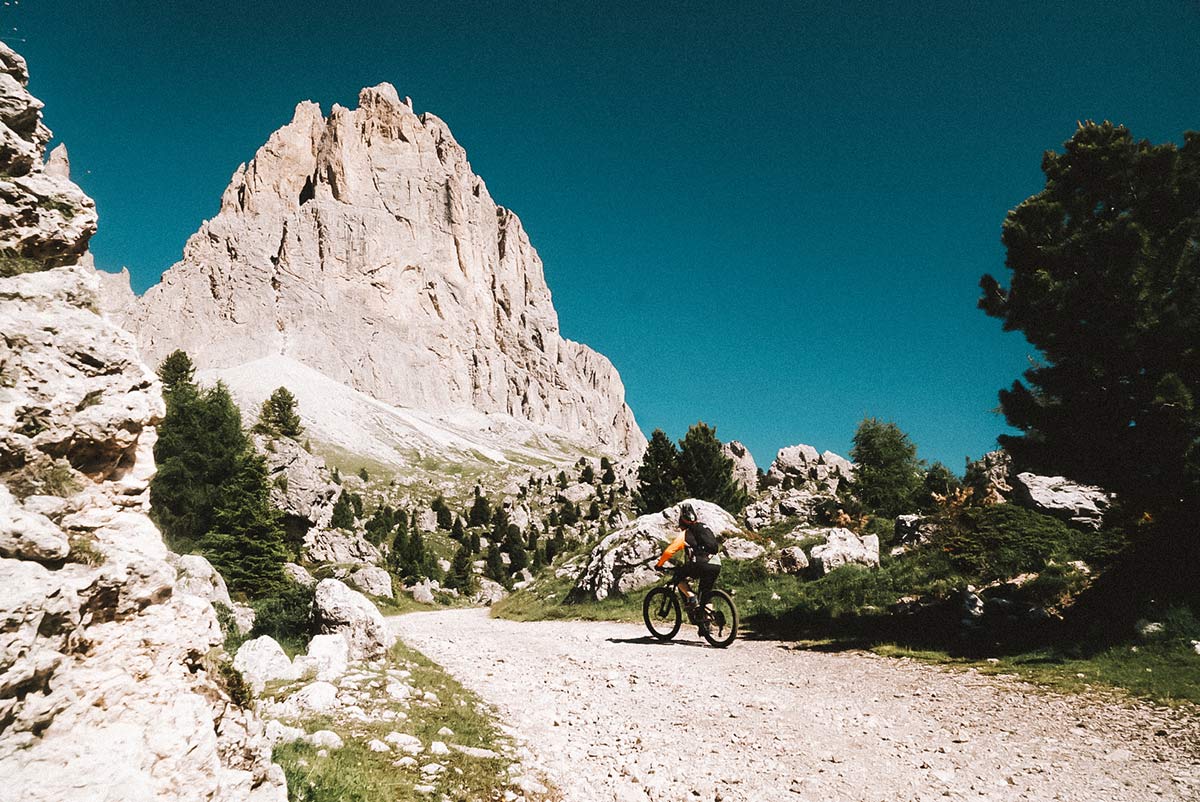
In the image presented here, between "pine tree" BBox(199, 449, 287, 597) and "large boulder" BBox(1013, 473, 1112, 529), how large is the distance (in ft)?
82.6

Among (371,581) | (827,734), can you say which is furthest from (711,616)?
(371,581)

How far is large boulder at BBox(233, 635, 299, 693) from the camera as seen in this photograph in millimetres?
7864

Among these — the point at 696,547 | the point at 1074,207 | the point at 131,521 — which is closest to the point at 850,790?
the point at 131,521

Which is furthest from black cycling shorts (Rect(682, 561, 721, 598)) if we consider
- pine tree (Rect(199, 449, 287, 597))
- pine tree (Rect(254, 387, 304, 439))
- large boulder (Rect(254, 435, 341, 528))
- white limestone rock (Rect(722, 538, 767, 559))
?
pine tree (Rect(254, 387, 304, 439))

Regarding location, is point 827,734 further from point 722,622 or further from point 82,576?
point 82,576

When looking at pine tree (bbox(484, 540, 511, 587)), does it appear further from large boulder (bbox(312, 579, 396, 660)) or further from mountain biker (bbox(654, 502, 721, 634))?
large boulder (bbox(312, 579, 396, 660))

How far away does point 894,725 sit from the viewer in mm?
7184

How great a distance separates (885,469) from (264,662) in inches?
1645

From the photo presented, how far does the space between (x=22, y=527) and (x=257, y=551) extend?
22278 millimetres

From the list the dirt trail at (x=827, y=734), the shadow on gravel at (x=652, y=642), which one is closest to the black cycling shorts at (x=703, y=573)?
the shadow on gravel at (x=652, y=642)

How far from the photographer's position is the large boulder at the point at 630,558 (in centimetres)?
2106

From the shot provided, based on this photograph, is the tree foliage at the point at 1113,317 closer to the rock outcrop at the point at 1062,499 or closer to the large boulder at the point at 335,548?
the rock outcrop at the point at 1062,499

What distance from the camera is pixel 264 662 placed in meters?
8.22

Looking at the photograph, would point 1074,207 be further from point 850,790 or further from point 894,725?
point 850,790
